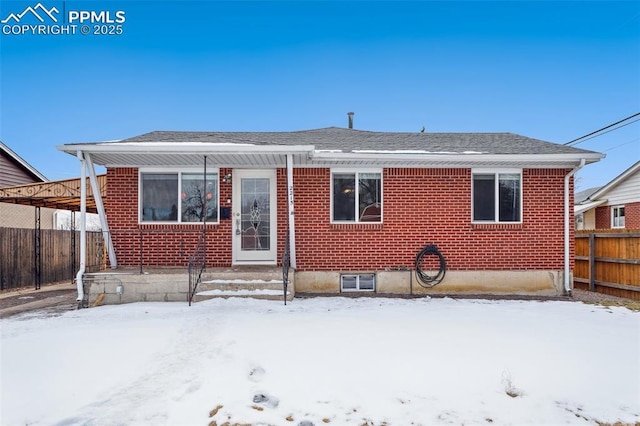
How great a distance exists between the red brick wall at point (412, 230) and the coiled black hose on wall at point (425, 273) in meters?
0.15

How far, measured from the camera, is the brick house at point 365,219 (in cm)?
805

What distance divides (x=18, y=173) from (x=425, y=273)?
1934 centimetres

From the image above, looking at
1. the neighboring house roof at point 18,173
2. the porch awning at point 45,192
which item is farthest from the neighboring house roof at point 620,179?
the neighboring house roof at point 18,173

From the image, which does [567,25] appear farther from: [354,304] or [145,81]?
[145,81]

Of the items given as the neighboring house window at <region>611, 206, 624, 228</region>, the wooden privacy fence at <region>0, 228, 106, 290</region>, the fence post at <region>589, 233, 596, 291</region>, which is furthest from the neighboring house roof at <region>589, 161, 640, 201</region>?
the wooden privacy fence at <region>0, 228, 106, 290</region>

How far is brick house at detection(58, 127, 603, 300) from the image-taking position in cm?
805

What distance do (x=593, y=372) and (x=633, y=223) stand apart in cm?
1735

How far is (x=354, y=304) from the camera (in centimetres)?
691

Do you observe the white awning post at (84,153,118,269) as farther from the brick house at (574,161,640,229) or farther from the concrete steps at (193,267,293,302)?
the brick house at (574,161,640,229)

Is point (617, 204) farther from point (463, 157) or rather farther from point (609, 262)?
point (463, 157)

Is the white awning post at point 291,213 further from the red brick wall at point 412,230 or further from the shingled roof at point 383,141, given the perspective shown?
the shingled roof at point 383,141

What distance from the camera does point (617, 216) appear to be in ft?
58.5

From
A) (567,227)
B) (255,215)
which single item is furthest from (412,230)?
(255,215)

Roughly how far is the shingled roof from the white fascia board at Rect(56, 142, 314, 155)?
0.29 meters
